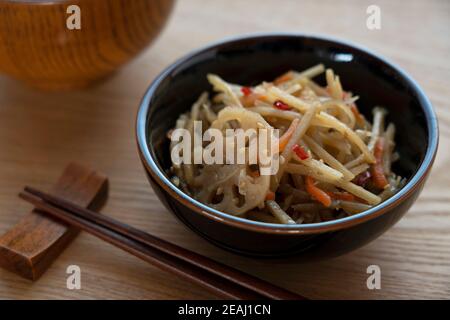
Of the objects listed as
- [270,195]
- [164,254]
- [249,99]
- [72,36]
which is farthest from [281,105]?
[72,36]

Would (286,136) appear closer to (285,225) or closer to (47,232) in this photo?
(285,225)

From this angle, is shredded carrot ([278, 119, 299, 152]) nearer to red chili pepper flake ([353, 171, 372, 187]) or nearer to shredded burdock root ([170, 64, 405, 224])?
shredded burdock root ([170, 64, 405, 224])

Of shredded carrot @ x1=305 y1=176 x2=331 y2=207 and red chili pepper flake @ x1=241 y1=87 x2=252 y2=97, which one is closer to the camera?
shredded carrot @ x1=305 y1=176 x2=331 y2=207

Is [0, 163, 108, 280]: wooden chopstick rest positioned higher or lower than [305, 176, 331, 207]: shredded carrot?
lower

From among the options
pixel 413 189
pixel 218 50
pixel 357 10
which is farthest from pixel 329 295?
pixel 357 10

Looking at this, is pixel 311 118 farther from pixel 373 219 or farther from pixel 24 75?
pixel 24 75

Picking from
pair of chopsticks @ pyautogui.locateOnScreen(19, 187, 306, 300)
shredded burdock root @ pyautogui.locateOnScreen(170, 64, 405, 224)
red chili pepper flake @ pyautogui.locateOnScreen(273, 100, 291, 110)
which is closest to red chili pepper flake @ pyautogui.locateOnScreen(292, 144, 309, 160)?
shredded burdock root @ pyautogui.locateOnScreen(170, 64, 405, 224)
